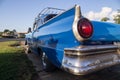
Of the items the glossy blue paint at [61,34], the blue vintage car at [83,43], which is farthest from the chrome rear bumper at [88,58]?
the glossy blue paint at [61,34]

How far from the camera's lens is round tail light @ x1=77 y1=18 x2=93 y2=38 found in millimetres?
2768

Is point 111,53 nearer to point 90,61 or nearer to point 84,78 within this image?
point 90,61

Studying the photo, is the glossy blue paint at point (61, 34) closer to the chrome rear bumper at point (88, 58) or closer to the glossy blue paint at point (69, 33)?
the glossy blue paint at point (69, 33)

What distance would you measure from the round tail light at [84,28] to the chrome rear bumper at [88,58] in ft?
0.70

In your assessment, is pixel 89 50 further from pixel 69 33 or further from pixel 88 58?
pixel 69 33

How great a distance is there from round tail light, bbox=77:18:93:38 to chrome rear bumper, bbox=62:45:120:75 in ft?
0.70

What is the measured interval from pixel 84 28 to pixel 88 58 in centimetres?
49

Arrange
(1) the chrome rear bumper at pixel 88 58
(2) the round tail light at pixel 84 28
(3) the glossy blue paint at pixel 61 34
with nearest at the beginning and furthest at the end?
(1) the chrome rear bumper at pixel 88 58 < (2) the round tail light at pixel 84 28 < (3) the glossy blue paint at pixel 61 34

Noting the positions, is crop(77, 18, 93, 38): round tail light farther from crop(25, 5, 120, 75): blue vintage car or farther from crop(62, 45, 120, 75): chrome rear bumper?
crop(62, 45, 120, 75): chrome rear bumper

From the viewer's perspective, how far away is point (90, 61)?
A: 2.71 m

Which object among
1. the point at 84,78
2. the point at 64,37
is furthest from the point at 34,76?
the point at 64,37

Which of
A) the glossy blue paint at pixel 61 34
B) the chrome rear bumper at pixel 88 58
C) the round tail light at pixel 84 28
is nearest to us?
the chrome rear bumper at pixel 88 58

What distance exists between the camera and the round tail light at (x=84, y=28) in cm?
277

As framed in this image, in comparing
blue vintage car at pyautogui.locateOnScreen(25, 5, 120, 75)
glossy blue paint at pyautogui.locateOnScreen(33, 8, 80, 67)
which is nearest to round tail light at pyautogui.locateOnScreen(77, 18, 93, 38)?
blue vintage car at pyautogui.locateOnScreen(25, 5, 120, 75)
